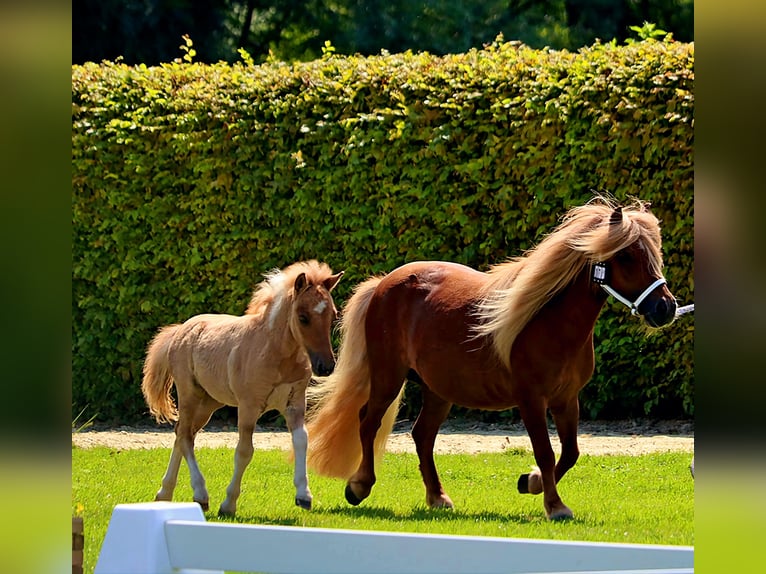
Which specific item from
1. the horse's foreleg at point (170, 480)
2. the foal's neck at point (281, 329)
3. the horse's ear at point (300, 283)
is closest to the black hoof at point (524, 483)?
the foal's neck at point (281, 329)

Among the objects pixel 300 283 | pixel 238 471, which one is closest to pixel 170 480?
pixel 238 471

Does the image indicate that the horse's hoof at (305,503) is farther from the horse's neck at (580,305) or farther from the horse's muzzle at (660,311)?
the horse's muzzle at (660,311)

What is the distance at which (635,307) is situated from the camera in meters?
5.30

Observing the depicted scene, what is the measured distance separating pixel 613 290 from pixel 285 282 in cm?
189

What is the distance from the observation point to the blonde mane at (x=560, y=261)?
17.4ft

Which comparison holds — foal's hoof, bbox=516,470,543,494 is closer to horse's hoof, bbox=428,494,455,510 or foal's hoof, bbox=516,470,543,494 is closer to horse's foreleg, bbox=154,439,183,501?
horse's hoof, bbox=428,494,455,510

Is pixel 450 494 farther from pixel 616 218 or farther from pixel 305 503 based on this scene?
pixel 616 218

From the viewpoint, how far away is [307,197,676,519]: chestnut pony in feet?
17.6

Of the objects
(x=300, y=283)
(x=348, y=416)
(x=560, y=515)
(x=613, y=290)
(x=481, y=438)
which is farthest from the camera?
(x=481, y=438)

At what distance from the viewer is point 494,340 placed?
5.75m

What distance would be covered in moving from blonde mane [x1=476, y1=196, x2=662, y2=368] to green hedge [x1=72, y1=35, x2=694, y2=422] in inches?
123

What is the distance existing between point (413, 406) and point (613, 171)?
2867mm
